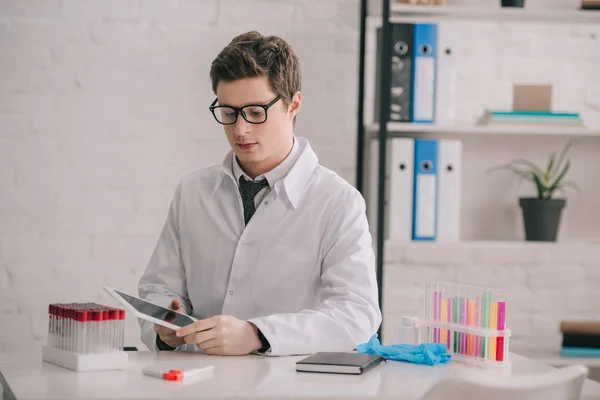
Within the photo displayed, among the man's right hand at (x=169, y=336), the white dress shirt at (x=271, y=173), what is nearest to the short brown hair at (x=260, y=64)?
the white dress shirt at (x=271, y=173)

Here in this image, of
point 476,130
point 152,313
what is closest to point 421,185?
point 476,130

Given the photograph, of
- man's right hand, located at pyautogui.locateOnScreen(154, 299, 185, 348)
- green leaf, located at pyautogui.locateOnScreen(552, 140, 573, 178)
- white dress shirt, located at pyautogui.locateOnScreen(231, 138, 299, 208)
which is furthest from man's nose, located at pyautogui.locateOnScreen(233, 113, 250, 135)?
green leaf, located at pyautogui.locateOnScreen(552, 140, 573, 178)

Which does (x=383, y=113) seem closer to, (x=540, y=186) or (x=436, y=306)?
(x=540, y=186)

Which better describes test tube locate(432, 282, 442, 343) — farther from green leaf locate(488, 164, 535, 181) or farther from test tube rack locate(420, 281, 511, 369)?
green leaf locate(488, 164, 535, 181)

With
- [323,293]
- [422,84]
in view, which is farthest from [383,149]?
[323,293]

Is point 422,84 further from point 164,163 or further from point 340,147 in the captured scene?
point 164,163

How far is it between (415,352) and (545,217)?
1.46 m

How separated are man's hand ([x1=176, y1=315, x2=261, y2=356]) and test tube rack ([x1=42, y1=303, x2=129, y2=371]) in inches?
5.5

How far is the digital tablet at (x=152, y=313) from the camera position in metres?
1.63

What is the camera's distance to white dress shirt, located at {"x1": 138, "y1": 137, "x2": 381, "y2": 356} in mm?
1949

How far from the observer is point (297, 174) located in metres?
2.08

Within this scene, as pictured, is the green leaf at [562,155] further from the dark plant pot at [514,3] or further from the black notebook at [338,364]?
the black notebook at [338,364]

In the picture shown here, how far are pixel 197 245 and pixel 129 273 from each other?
0.98m

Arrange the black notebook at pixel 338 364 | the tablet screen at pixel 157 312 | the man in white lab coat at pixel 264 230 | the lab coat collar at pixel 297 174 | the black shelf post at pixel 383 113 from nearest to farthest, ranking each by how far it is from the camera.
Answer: the black notebook at pixel 338 364 → the tablet screen at pixel 157 312 → the man in white lab coat at pixel 264 230 → the lab coat collar at pixel 297 174 → the black shelf post at pixel 383 113
